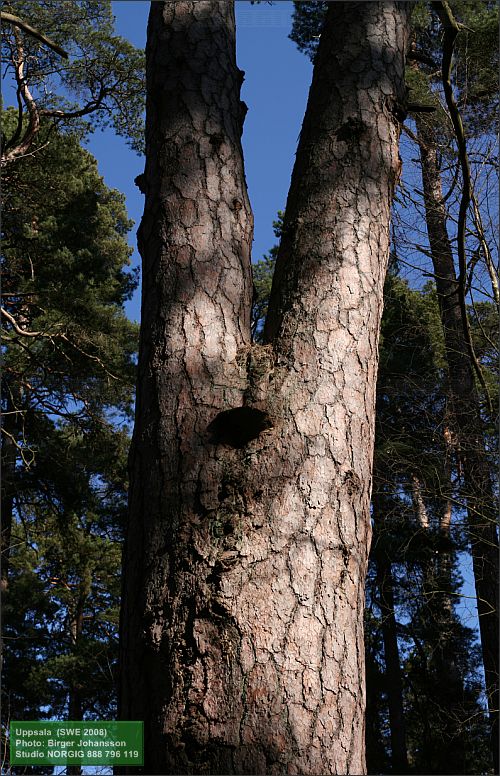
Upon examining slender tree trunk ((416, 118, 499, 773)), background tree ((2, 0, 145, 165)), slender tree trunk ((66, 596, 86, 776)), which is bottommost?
slender tree trunk ((66, 596, 86, 776))

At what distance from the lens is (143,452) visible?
1.60 m

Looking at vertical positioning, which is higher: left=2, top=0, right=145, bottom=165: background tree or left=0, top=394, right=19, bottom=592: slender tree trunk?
left=2, top=0, right=145, bottom=165: background tree

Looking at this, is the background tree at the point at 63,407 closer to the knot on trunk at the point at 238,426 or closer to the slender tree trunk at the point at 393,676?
the slender tree trunk at the point at 393,676

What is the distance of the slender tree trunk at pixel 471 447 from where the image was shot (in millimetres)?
6305

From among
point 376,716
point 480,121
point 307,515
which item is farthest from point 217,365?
point 376,716

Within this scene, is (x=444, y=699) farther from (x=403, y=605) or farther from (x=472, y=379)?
(x=472, y=379)

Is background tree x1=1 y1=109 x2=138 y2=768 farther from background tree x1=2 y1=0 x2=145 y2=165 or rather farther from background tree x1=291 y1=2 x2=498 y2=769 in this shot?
background tree x1=291 y1=2 x2=498 y2=769

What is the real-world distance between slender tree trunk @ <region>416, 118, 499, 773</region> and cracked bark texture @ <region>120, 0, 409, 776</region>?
3.97m

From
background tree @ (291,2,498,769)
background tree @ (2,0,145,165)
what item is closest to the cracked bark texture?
background tree @ (291,2,498,769)

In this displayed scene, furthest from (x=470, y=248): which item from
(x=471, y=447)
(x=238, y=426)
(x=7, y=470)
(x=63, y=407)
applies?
(x=7, y=470)

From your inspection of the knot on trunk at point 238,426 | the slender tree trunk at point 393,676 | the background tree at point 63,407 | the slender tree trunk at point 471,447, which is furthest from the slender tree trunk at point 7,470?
the knot on trunk at point 238,426

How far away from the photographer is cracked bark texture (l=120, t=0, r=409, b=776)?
134 cm

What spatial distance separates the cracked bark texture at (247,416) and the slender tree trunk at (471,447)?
3974 mm

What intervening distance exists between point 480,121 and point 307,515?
6836mm
